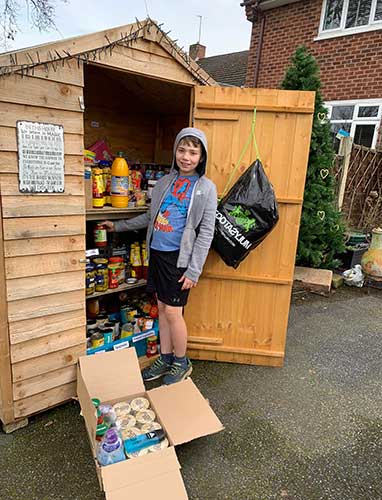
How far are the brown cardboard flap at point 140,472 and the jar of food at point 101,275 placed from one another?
4.00ft

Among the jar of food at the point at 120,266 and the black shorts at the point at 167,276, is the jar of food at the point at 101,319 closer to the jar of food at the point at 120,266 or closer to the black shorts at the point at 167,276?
the jar of food at the point at 120,266

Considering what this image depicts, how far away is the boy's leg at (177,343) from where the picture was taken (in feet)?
7.64

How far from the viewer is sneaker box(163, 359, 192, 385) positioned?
95.5 inches

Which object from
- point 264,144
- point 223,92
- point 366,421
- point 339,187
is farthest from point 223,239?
point 339,187

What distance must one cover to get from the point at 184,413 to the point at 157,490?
484mm

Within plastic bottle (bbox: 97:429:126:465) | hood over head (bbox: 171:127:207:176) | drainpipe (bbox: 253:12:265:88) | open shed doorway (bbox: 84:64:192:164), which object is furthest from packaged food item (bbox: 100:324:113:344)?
drainpipe (bbox: 253:12:265:88)

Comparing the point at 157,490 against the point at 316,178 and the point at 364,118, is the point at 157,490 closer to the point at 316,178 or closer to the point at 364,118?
the point at 316,178

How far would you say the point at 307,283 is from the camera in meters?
4.61

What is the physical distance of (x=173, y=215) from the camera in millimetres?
2182

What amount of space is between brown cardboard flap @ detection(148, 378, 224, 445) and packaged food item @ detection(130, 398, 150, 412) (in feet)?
0.13

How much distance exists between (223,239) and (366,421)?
151 centimetres

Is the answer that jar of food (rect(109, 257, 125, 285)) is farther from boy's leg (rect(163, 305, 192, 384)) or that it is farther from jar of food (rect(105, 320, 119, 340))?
boy's leg (rect(163, 305, 192, 384))

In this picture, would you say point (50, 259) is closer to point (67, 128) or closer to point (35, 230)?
point (35, 230)

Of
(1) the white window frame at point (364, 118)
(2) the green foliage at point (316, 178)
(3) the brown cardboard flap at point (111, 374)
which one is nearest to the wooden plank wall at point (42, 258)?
(3) the brown cardboard flap at point (111, 374)
